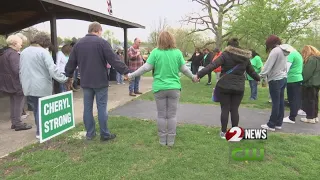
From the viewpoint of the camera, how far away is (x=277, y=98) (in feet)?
18.3

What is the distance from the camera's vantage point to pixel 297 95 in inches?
252

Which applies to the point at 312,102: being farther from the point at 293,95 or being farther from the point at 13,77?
the point at 13,77

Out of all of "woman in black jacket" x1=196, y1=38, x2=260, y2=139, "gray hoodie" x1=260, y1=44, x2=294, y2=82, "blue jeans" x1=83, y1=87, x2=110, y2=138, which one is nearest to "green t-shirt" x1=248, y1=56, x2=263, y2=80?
"gray hoodie" x1=260, y1=44, x2=294, y2=82

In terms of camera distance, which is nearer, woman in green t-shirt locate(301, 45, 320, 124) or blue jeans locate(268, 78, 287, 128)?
blue jeans locate(268, 78, 287, 128)

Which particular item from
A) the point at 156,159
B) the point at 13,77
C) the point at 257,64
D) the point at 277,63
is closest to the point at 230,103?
the point at 277,63

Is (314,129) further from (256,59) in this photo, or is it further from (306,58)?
(256,59)

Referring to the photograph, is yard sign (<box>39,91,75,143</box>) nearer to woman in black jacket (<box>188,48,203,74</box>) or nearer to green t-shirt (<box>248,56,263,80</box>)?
green t-shirt (<box>248,56,263,80</box>)

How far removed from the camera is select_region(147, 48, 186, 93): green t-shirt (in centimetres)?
447

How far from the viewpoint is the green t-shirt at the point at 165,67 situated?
4473 millimetres

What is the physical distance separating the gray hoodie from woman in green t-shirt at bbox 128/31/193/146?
176 cm

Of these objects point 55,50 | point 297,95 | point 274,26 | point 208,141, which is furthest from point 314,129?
point 274,26

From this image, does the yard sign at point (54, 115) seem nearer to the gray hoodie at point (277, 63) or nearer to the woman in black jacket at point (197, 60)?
the gray hoodie at point (277, 63)

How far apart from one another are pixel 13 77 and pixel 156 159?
133 inches

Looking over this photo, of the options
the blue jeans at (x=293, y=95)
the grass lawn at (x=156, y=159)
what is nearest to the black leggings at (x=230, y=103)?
the grass lawn at (x=156, y=159)
